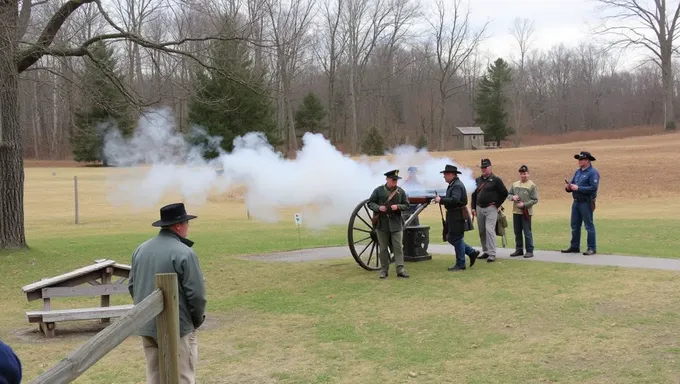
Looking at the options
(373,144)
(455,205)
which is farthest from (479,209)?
(373,144)

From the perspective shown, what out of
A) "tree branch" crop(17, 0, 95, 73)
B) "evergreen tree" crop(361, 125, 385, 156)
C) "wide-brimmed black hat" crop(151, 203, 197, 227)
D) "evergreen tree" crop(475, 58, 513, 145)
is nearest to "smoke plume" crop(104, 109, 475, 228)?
"tree branch" crop(17, 0, 95, 73)

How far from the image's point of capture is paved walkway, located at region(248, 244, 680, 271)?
36.9 feet

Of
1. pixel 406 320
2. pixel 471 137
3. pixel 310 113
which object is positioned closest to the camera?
pixel 406 320

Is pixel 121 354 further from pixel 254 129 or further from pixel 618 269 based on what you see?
pixel 254 129

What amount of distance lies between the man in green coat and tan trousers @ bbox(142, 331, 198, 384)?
19.4 ft

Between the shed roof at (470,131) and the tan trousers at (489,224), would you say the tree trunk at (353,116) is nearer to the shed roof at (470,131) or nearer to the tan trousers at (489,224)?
the shed roof at (470,131)

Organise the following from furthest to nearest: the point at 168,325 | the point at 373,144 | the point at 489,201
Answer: the point at 373,144, the point at 489,201, the point at 168,325

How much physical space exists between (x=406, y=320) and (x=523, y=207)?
5.27m

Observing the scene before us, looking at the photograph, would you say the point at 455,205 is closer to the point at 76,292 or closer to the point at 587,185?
the point at 587,185

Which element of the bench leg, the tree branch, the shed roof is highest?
the tree branch

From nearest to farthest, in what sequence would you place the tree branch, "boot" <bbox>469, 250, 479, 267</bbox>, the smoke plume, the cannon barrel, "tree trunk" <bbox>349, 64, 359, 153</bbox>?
"boot" <bbox>469, 250, 479, 267</bbox>, the cannon barrel, the tree branch, the smoke plume, "tree trunk" <bbox>349, 64, 359, 153</bbox>

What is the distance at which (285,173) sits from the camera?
1508cm

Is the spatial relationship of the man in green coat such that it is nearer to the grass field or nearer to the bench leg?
the grass field

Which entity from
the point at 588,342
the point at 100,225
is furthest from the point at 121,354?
the point at 100,225
